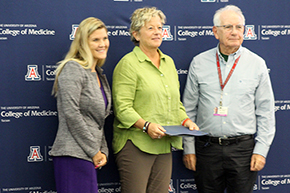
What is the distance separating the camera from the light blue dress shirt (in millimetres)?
2670

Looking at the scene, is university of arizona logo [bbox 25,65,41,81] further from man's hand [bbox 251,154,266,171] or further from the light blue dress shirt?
man's hand [bbox 251,154,266,171]

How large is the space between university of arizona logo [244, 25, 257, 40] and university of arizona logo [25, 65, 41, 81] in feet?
6.79

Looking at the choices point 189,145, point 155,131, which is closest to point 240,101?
point 189,145

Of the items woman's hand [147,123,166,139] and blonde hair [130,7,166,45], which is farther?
blonde hair [130,7,166,45]

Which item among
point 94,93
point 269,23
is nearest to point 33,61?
point 94,93

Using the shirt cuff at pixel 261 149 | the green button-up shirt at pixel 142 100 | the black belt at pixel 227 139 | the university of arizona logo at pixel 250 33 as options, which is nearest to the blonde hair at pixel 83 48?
the green button-up shirt at pixel 142 100

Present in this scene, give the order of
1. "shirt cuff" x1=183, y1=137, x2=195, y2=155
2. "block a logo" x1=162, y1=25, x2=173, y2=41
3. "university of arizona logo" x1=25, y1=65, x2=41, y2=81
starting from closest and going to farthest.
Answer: "shirt cuff" x1=183, y1=137, x2=195, y2=155, "university of arizona logo" x1=25, y1=65, x2=41, y2=81, "block a logo" x1=162, y1=25, x2=173, y2=41

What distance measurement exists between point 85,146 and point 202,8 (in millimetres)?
1843

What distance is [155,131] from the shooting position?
2.33m

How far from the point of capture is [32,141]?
2.96 m

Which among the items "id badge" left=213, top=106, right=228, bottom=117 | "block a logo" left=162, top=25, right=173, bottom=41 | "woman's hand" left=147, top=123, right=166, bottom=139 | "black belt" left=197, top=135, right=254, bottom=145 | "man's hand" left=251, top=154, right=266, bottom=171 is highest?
"block a logo" left=162, top=25, right=173, bottom=41

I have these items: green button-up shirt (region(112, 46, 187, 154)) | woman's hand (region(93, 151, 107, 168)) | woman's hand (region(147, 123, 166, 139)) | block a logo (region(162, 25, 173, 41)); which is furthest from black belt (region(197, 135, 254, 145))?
block a logo (region(162, 25, 173, 41))

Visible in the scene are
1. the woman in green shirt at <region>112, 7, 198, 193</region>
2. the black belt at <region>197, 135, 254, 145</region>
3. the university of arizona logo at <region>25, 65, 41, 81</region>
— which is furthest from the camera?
the university of arizona logo at <region>25, 65, 41, 81</region>

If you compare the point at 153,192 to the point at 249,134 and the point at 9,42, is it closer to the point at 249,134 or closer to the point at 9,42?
the point at 249,134
